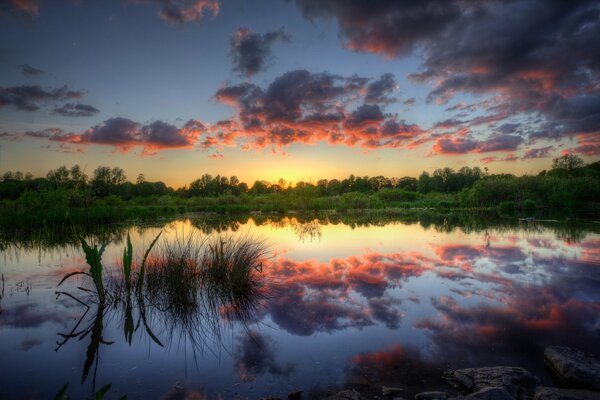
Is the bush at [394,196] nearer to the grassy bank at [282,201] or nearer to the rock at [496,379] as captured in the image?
the grassy bank at [282,201]

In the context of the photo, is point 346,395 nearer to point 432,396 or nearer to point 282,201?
point 432,396

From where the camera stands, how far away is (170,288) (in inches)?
272

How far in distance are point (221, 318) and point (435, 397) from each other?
3.87 meters

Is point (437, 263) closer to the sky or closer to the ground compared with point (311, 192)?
closer to the ground

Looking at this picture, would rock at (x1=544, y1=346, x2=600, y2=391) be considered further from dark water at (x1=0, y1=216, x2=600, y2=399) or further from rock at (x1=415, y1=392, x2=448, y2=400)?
rock at (x1=415, y1=392, x2=448, y2=400)

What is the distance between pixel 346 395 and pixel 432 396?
0.94 metres

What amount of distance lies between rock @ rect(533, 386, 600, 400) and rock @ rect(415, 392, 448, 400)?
0.95 meters

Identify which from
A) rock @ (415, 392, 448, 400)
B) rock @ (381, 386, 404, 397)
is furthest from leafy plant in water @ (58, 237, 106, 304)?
rock @ (415, 392, 448, 400)

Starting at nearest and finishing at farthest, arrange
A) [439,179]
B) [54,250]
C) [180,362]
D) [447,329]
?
[180,362] → [447,329] → [54,250] → [439,179]

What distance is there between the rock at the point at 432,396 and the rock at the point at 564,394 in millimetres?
950

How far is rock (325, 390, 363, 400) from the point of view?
3324mm

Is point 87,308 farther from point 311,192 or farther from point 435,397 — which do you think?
point 311,192

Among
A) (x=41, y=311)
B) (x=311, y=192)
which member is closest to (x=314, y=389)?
(x=41, y=311)

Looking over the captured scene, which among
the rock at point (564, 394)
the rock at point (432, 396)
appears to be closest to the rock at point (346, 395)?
the rock at point (432, 396)
